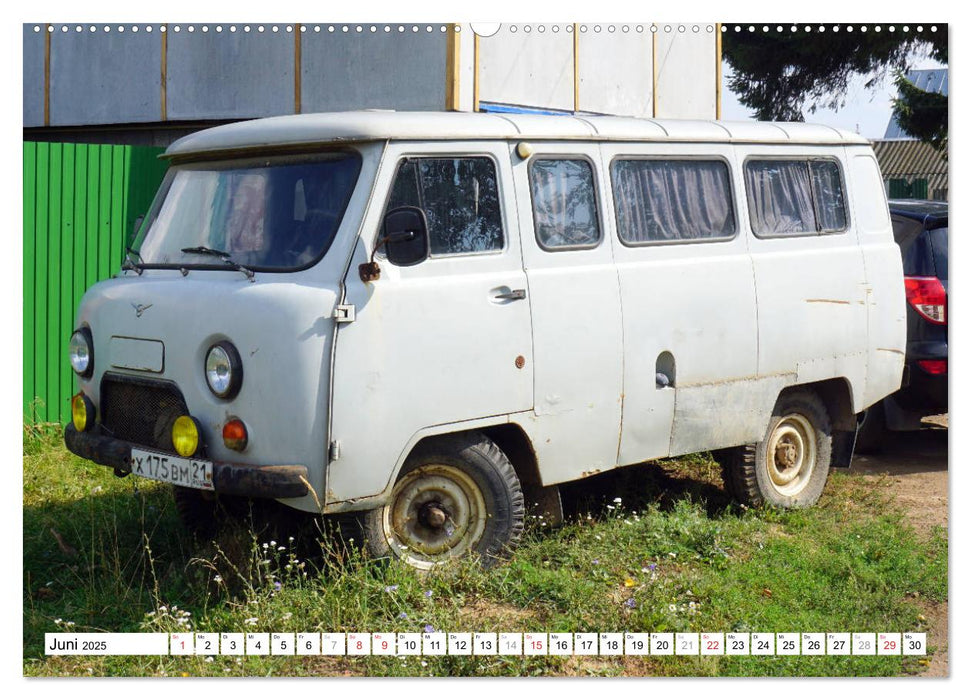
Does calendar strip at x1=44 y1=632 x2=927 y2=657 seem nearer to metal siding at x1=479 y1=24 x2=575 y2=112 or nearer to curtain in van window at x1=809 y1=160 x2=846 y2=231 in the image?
curtain in van window at x1=809 y1=160 x2=846 y2=231

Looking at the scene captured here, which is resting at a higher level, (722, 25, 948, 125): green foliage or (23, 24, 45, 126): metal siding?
(23, 24, 45, 126): metal siding

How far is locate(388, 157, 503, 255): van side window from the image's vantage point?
5.35m

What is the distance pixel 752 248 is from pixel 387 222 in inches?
100

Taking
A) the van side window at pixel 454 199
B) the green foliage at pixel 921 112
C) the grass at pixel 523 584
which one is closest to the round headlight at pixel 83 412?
the grass at pixel 523 584

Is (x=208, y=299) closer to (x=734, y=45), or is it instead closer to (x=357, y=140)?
(x=357, y=140)

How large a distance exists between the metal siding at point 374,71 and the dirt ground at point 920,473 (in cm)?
546

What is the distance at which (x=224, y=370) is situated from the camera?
508 centimetres

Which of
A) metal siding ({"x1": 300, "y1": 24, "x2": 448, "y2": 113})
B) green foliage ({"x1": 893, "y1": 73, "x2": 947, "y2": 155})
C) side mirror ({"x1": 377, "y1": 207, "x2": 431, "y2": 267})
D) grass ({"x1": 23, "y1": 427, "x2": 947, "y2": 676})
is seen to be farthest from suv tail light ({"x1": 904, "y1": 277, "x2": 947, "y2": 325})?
metal siding ({"x1": 300, "y1": 24, "x2": 448, "y2": 113})

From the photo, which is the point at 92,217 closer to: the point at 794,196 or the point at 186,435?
the point at 186,435

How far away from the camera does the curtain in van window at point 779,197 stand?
6875mm

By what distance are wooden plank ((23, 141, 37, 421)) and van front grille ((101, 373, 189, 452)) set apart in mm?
3506

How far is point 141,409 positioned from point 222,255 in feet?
2.72

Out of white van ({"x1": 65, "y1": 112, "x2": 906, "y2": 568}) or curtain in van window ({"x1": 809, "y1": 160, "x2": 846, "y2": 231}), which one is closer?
white van ({"x1": 65, "y1": 112, "x2": 906, "y2": 568})

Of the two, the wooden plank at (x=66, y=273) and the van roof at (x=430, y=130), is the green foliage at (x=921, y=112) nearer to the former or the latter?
the van roof at (x=430, y=130)
